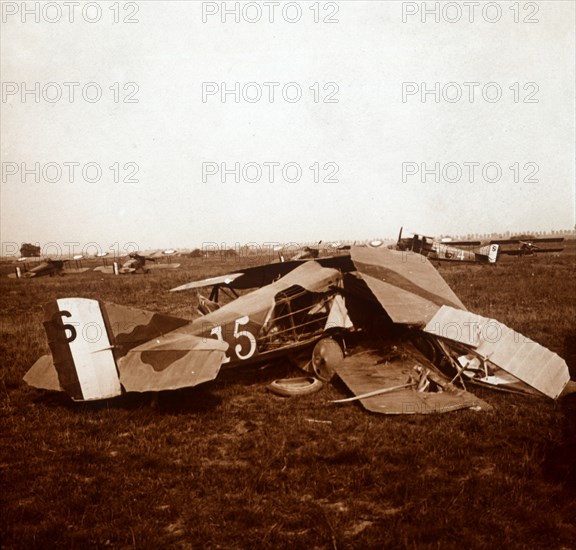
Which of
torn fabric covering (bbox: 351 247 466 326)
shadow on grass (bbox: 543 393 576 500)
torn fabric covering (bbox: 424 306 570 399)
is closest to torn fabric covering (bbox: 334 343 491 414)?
torn fabric covering (bbox: 424 306 570 399)

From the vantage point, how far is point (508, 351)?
674cm

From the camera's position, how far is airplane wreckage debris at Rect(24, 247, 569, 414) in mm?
6230

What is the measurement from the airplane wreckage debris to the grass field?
43 centimetres

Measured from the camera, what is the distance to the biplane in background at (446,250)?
2669 centimetres

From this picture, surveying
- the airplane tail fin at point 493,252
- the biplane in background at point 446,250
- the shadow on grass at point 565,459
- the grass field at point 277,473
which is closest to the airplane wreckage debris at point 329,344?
the grass field at point 277,473

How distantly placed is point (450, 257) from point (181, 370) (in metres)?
26.5

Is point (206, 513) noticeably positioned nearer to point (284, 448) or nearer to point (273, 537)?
point (273, 537)

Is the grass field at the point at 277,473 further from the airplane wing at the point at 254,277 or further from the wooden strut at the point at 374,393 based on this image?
the airplane wing at the point at 254,277

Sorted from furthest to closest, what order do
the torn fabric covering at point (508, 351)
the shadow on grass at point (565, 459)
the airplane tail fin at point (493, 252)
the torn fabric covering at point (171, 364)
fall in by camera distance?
the airplane tail fin at point (493, 252) < the torn fabric covering at point (508, 351) < the torn fabric covering at point (171, 364) < the shadow on grass at point (565, 459)

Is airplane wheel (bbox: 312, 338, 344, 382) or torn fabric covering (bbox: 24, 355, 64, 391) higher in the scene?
torn fabric covering (bbox: 24, 355, 64, 391)

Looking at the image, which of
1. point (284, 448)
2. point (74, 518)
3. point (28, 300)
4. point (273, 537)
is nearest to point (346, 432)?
point (284, 448)

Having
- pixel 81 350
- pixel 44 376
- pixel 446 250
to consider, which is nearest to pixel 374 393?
pixel 81 350

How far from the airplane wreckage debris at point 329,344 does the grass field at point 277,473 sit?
43 cm

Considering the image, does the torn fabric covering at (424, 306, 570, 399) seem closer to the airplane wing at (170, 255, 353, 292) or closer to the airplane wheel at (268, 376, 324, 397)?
the airplane wheel at (268, 376, 324, 397)
